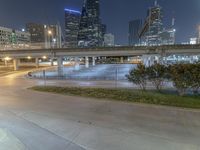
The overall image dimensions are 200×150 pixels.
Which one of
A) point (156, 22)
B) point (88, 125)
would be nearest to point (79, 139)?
point (88, 125)

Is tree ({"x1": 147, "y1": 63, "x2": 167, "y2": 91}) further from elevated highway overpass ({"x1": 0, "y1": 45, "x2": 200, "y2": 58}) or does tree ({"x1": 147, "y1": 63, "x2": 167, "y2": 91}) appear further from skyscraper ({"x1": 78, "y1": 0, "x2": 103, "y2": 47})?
skyscraper ({"x1": 78, "y1": 0, "x2": 103, "y2": 47})

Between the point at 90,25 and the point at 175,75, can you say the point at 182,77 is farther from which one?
the point at 90,25

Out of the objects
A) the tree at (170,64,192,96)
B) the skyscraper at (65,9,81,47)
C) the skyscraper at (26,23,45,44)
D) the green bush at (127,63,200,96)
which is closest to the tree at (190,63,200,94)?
the green bush at (127,63,200,96)

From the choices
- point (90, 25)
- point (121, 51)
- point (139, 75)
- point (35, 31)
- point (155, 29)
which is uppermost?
point (90, 25)

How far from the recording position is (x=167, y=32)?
71438 mm

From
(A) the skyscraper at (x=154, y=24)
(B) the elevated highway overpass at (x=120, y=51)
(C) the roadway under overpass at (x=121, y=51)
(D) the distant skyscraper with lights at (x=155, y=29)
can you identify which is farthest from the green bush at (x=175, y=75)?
(A) the skyscraper at (x=154, y=24)

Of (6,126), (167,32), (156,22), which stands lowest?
(6,126)

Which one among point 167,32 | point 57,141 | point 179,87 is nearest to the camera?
point 57,141

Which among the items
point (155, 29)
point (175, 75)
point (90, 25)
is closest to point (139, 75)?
point (175, 75)

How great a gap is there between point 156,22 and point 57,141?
83.8m

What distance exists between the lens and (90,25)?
4751 inches

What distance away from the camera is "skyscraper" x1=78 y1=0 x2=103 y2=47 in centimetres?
10581

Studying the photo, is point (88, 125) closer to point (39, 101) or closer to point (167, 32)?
point (39, 101)

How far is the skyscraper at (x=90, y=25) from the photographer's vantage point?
106 meters
